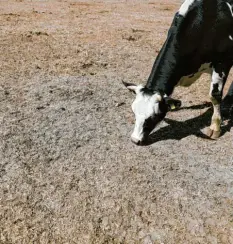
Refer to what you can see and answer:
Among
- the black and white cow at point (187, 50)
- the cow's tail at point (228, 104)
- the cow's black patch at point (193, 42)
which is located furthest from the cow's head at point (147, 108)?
the cow's tail at point (228, 104)

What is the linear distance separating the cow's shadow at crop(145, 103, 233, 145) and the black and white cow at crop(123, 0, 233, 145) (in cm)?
49

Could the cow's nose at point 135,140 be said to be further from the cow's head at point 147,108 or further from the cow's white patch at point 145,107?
the cow's white patch at point 145,107

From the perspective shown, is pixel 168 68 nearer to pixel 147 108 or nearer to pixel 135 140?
pixel 147 108

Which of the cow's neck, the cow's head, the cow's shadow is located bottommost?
the cow's shadow

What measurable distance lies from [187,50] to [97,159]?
89.1 inches

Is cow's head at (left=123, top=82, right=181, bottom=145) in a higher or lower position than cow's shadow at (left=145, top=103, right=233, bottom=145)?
higher

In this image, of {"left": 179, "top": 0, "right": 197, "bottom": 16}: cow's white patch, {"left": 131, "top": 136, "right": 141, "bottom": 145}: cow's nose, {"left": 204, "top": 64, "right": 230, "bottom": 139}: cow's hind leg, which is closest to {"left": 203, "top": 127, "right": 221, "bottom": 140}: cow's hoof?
{"left": 204, "top": 64, "right": 230, "bottom": 139}: cow's hind leg

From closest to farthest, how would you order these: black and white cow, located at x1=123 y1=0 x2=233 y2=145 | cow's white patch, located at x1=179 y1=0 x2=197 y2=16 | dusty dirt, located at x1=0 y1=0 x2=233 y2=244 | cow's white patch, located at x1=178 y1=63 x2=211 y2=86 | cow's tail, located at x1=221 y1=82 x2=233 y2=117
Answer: dusty dirt, located at x1=0 y1=0 x2=233 y2=244
black and white cow, located at x1=123 y1=0 x2=233 y2=145
cow's white patch, located at x1=179 y1=0 x2=197 y2=16
cow's white patch, located at x1=178 y1=63 x2=211 y2=86
cow's tail, located at x1=221 y1=82 x2=233 y2=117

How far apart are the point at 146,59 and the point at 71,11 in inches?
215

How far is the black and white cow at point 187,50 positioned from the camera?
6801 mm

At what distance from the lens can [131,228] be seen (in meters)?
5.30

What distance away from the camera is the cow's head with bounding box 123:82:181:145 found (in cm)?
667

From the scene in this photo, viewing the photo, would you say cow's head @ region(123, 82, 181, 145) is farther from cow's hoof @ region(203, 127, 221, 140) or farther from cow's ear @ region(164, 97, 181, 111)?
cow's hoof @ region(203, 127, 221, 140)

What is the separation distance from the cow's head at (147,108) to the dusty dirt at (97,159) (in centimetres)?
31
